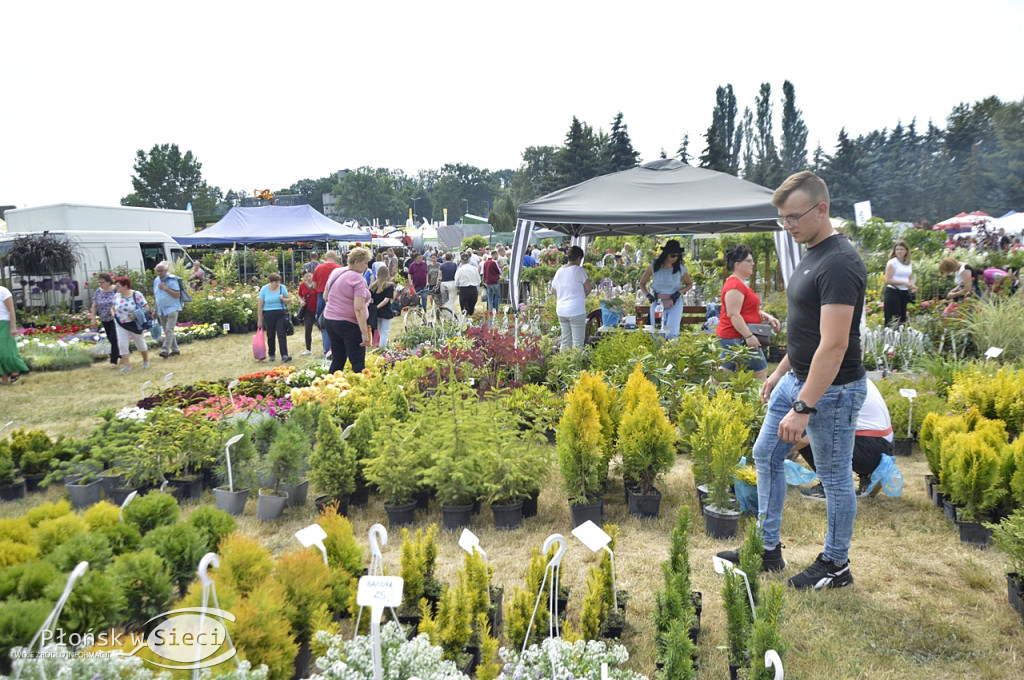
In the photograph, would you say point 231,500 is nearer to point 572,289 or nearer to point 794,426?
point 794,426

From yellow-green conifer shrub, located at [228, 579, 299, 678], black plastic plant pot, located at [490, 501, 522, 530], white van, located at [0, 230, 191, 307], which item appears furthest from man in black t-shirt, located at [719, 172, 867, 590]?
white van, located at [0, 230, 191, 307]

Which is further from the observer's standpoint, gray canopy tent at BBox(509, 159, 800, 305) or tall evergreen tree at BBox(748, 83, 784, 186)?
tall evergreen tree at BBox(748, 83, 784, 186)

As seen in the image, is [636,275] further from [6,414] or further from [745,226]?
[6,414]

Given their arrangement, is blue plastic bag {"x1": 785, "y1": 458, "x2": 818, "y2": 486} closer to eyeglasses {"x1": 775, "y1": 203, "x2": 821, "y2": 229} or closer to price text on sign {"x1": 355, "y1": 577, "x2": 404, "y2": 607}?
eyeglasses {"x1": 775, "y1": 203, "x2": 821, "y2": 229}

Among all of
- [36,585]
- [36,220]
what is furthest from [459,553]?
[36,220]

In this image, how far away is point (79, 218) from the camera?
18.3 m

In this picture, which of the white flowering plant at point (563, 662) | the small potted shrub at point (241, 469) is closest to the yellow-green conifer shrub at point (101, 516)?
the small potted shrub at point (241, 469)

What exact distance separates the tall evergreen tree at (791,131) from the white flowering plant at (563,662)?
75679 millimetres

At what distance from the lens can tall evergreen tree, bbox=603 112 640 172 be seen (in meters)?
53.1

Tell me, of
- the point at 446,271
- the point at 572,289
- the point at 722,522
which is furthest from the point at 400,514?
the point at 446,271

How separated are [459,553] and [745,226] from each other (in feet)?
24.0

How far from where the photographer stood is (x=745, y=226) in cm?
934

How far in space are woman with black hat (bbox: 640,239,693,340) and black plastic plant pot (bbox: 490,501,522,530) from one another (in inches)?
168

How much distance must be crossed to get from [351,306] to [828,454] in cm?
502
